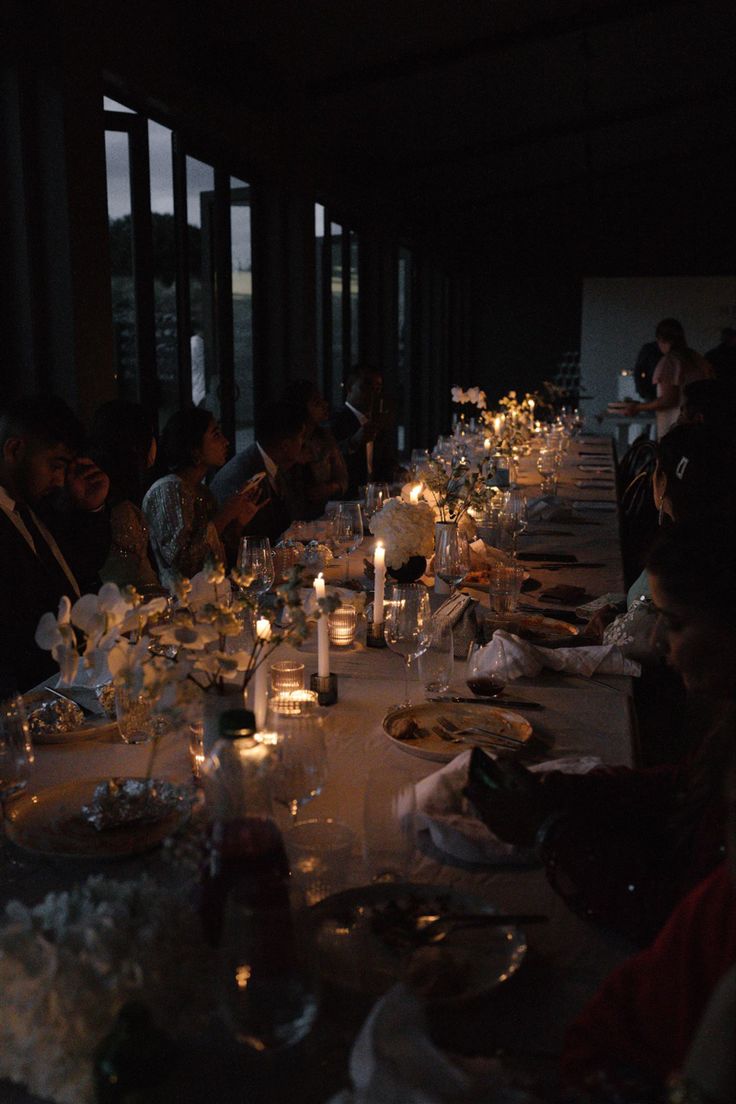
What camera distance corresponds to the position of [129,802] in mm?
1579

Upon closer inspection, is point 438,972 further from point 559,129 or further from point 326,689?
point 559,129

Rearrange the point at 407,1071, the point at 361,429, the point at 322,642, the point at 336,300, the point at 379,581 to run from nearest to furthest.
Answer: the point at 407,1071 → the point at 322,642 → the point at 379,581 → the point at 361,429 → the point at 336,300

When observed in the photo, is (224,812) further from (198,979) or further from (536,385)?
(536,385)

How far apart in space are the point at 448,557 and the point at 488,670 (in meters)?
0.84

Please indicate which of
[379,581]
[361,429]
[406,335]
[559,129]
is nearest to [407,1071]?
[379,581]

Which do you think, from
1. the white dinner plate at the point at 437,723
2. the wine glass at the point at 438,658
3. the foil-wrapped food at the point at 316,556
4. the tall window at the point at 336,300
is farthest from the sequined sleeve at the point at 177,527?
the tall window at the point at 336,300

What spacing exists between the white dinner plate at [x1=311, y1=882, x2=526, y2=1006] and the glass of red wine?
851 mm

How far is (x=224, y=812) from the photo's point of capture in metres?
1.14

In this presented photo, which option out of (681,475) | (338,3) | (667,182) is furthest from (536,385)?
(681,475)

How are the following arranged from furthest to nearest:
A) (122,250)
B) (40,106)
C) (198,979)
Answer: (122,250) < (40,106) < (198,979)

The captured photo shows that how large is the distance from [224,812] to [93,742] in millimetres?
860

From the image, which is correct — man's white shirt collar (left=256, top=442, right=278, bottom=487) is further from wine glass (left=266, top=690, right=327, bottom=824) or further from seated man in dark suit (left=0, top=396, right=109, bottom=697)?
wine glass (left=266, top=690, right=327, bottom=824)

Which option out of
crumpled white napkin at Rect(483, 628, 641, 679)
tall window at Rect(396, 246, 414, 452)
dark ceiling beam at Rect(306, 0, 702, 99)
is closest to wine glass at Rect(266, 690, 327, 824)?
crumpled white napkin at Rect(483, 628, 641, 679)

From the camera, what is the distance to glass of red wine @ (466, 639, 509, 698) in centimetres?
216
